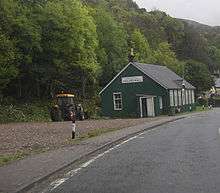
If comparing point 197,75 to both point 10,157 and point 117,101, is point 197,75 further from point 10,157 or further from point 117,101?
point 10,157

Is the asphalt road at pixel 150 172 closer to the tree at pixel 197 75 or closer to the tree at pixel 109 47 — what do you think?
the tree at pixel 109 47

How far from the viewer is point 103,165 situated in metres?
14.6

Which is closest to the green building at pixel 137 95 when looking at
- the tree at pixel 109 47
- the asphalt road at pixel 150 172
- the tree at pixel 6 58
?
the tree at pixel 6 58

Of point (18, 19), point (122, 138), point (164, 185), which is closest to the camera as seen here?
point (164, 185)

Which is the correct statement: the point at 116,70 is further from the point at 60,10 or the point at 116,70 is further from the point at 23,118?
the point at 23,118

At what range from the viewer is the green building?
65.1m

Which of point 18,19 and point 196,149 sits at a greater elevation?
point 18,19

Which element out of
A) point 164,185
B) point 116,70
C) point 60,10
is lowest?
point 164,185

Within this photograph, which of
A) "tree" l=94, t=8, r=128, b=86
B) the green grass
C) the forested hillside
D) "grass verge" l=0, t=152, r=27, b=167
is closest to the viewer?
"grass verge" l=0, t=152, r=27, b=167

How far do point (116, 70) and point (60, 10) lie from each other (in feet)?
64.9

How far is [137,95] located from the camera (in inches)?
2584

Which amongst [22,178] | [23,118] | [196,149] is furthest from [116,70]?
[22,178]

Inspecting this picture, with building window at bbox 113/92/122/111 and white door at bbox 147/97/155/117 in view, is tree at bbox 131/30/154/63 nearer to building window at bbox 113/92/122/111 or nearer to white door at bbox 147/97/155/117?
building window at bbox 113/92/122/111

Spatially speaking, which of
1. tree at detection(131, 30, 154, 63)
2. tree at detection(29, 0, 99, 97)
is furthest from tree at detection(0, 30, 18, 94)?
tree at detection(131, 30, 154, 63)
